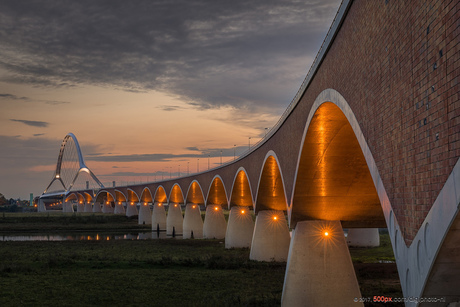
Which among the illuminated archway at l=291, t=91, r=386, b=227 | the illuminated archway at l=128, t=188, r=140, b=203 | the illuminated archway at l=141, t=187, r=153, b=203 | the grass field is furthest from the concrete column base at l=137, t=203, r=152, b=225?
the illuminated archway at l=291, t=91, r=386, b=227

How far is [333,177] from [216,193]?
46872 millimetres

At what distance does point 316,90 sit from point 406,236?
31.5ft

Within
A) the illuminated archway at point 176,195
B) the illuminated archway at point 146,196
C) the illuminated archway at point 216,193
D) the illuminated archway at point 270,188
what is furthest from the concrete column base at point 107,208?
the illuminated archway at point 270,188

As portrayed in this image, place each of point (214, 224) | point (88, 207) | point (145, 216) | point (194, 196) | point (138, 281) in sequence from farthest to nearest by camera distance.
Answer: point (88, 207) → point (145, 216) → point (194, 196) → point (214, 224) → point (138, 281)

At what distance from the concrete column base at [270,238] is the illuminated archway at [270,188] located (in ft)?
2.56

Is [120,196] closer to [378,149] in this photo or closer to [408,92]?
[378,149]

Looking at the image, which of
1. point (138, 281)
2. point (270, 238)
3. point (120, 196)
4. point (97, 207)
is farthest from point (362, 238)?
point (97, 207)

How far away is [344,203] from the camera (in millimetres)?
25938

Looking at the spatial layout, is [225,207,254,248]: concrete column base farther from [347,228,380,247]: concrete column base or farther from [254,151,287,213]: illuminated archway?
[254,151,287,213]: illuminated archway

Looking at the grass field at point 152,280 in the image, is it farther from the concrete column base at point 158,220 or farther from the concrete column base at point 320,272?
the concrete column base at point 158,220

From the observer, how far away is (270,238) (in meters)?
42.4

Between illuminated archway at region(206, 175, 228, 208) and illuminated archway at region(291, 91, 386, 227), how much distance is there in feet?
125

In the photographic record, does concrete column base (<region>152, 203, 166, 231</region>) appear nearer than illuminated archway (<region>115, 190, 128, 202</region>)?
Yes

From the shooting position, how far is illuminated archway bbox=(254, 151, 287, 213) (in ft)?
122
